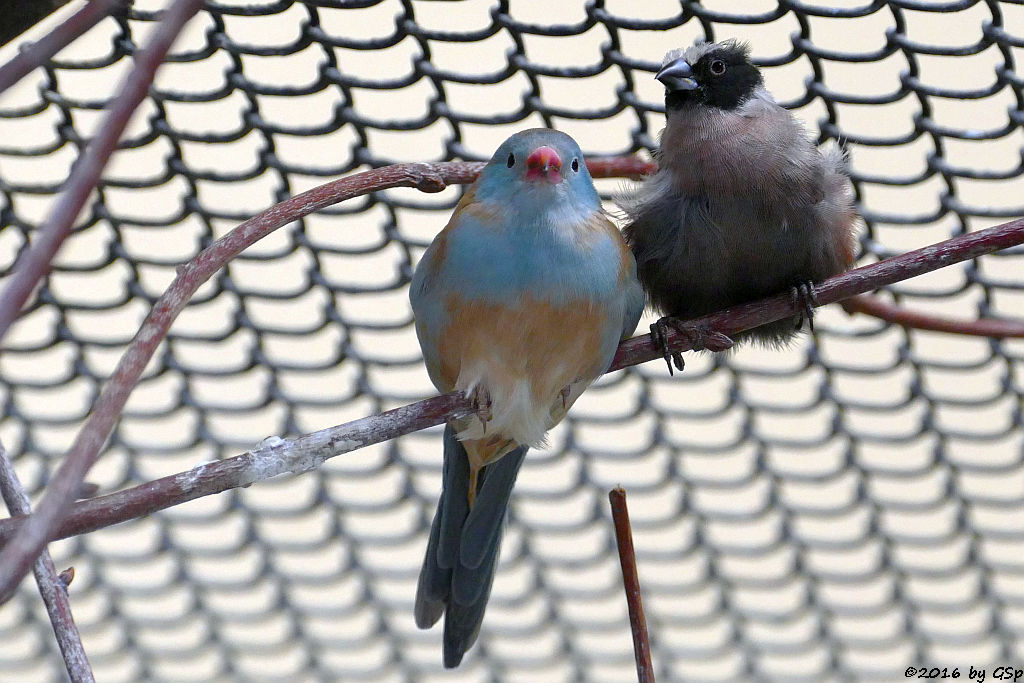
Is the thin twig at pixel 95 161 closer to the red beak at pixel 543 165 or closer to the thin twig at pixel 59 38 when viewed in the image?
the thin twig at pixel 59 38

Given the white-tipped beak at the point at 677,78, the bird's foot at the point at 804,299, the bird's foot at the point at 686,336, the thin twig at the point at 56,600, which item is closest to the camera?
the thin twig at the point at 56,600

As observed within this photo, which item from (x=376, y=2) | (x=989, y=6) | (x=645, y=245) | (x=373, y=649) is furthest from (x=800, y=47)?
(x=373, y=649)

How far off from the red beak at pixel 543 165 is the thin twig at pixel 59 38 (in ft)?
3.36

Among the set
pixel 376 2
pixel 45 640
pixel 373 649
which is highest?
pixel 376 2

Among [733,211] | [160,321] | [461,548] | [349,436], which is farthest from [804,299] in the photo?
[160,321]

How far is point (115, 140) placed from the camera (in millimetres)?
539

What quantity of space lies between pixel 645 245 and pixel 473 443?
504 mm

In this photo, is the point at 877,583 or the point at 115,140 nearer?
the point at 115,140

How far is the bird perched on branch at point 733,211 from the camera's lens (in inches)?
74.9

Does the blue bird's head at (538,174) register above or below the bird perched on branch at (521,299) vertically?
above

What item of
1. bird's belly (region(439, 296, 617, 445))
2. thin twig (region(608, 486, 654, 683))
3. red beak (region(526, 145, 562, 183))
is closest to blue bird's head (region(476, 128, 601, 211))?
red beak (region(526, 145, 562, 183))

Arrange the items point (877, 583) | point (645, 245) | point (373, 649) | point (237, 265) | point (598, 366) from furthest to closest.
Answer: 1. point (373, 649)
2. point (877, 583)
3. point (237, 265)
4. point (645, 245)
5. point (598, 366)

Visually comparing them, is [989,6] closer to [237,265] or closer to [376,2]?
[376,2]

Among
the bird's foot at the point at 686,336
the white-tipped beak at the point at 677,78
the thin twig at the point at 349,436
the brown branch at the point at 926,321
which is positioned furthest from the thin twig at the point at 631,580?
the white-tipped beak at the point at 677,78
